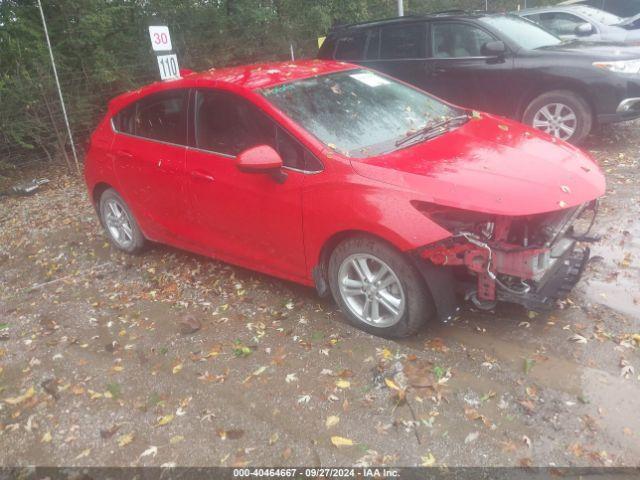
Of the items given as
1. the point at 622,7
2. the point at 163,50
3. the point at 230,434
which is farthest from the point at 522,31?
the point at 622,7

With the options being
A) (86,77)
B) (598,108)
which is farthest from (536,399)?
(86,77)

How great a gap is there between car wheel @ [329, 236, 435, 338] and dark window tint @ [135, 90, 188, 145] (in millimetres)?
1761

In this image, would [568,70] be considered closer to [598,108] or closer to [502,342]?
[598,108]

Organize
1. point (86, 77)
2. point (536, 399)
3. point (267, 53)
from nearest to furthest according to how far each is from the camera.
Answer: point (536, 399), point (86, 77), point (267, 53)

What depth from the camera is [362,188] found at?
3.50 m

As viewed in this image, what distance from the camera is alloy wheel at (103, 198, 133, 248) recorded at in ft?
18.6

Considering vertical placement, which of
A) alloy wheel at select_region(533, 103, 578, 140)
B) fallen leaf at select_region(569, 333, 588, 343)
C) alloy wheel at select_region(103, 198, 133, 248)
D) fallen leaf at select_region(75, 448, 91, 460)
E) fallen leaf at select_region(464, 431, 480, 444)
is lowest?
fallen leaf at select_region(75, 448, 91, 460)

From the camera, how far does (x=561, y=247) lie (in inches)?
141

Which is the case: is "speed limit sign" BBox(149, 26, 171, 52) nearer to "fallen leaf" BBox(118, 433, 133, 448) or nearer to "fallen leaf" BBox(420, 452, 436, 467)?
"fallen leaf" BBox(118, 433, 133, 448)

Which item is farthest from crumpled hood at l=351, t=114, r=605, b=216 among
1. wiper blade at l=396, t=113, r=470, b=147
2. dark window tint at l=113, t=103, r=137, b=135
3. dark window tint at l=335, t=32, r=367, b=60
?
dark window tint at l=335, t=32, r=367, b=60

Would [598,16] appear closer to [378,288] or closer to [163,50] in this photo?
[163,50]

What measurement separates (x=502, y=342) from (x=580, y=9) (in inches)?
419

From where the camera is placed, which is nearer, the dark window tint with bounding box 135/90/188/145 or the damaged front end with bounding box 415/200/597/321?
the damaged front end with bounding box 415/200/597/321

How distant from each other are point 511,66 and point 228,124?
15.0ft
